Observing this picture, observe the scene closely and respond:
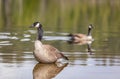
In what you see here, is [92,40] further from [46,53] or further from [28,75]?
[28,75]

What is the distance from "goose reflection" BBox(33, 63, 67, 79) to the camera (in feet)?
57.4

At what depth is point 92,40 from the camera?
29.6 metres

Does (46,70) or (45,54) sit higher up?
(45,54)

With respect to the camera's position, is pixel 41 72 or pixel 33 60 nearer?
pixel 41 72

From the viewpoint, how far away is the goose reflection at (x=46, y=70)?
17.5 metres

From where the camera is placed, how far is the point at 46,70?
1875 cm

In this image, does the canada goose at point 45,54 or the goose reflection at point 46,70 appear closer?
the goose reflection at point 46,70

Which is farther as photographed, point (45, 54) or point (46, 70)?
point (45, 54)

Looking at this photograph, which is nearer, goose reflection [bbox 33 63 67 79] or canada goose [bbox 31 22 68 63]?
goose reflection [bbox 33 63 67 79]

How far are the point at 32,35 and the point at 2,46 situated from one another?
627cm

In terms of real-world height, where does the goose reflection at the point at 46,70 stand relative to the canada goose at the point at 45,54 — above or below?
below

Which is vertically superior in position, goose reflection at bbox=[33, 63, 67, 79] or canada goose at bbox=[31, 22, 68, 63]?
canada goose at bbox=[31, 22, 68, 63]

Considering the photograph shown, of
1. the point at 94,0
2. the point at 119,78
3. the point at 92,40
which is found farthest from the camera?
the point at 94,0

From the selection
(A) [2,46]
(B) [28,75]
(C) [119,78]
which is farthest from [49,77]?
(A) [2,46]
